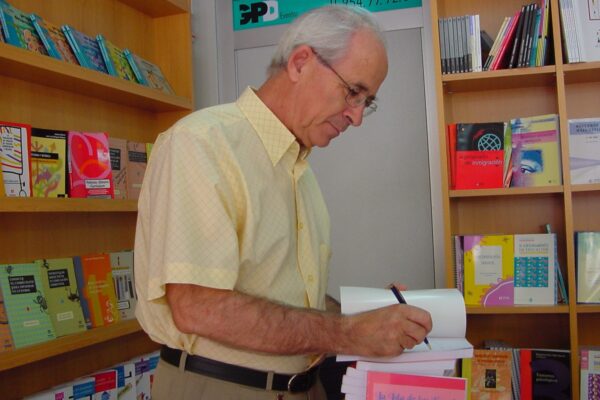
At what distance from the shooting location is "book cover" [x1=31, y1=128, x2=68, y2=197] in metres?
2.02

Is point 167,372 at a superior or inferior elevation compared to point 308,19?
inferior

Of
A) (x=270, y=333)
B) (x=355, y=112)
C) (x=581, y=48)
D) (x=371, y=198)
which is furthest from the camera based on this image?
(x=371, y=198)

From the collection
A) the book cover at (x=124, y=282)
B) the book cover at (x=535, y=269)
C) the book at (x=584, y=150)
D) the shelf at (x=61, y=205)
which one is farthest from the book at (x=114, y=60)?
the book at (x=584, y=150)

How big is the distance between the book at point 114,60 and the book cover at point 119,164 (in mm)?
287

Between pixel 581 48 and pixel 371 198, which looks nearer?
pixel 581 48

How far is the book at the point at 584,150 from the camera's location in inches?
98.0

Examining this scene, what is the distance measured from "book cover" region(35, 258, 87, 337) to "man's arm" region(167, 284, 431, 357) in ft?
3.98

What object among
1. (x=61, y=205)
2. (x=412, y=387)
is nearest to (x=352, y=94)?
(x=412, y=387)

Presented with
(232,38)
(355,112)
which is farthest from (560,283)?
(232,38)

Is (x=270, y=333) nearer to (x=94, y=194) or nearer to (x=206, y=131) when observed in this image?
(x=206, y=131)

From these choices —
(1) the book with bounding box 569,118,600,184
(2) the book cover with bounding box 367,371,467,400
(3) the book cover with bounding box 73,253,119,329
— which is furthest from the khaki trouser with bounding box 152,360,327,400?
(1) the book with bounding box 569,118,600,184

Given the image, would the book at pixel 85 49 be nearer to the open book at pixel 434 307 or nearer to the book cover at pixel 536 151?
the open book at pixel 434 307

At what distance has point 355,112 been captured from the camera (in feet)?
4.50

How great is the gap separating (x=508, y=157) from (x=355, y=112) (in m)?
1.42
